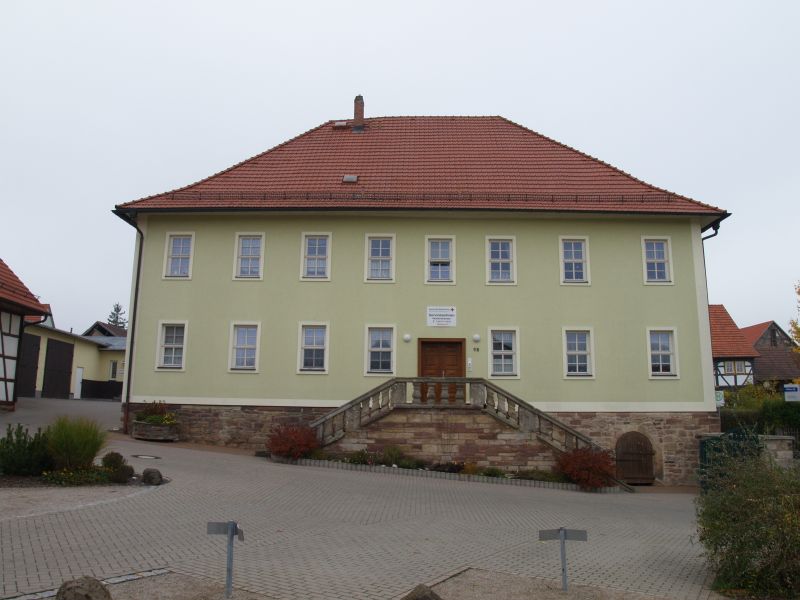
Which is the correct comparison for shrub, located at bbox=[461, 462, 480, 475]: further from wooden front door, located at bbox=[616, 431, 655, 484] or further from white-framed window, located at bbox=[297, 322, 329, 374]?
white-framed window, located at bbox=[297, 322, 329, 374]

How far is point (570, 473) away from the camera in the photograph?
685 inches

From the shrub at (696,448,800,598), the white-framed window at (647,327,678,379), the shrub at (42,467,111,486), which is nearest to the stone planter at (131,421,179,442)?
the shrub at (42,467,111,486)

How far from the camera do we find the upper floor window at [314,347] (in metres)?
21.5

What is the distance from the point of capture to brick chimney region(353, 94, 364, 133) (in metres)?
27.2

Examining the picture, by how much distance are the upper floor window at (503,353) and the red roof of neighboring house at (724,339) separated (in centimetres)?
2679

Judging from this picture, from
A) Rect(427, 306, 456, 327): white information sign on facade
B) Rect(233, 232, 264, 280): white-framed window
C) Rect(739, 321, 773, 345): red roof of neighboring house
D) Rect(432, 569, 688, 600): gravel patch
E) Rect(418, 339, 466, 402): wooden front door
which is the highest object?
Rect(739, 321, 773, 345): red roof of neighboring house

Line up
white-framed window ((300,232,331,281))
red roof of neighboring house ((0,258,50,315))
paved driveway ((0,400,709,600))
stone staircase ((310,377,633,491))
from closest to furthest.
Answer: paved driveway ((0,400,709,600)) < stone staircase ((310,377,633,491)) < white-framed window ((300,232,331,281)) < red roof of neighboring house ((0,258,50,315))

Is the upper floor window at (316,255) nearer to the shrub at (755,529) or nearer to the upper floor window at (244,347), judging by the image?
the upper floor window at (244,347)

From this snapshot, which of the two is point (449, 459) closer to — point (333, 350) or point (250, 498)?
point (333, 350)

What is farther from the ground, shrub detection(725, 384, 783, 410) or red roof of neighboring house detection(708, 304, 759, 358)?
red roof of neighboring house detection(708, 304, 759, 358)

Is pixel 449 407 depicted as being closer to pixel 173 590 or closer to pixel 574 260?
pixel 574 260

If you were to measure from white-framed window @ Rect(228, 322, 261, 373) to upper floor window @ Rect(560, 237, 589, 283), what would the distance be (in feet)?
31.5

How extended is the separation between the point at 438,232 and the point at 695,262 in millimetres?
8001

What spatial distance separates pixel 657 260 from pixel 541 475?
838 cm
